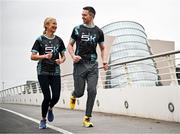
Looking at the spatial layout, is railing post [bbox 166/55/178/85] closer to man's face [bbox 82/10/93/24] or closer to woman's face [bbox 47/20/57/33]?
man's face [bbox 82/10/93/24]

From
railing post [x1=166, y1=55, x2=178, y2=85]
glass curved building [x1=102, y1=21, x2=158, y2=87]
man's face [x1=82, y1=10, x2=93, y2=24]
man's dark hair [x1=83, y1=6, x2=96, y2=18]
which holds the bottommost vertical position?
railing post [x1=166, y1=55, x2=178, y2=85]

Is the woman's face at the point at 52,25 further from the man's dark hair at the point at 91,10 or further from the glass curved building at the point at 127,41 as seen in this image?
the glass curved building at the point at 127,41

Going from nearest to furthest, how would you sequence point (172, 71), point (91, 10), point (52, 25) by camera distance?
point (52, 25), point (91, 10), point (172, 71)

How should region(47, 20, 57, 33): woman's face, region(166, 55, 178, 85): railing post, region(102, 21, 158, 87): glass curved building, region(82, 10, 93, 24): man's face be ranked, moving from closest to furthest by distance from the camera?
region(47, 20, 57, 33): woman's face, region(82, 10, 93, 24): man's face, region(166, 55, 178, 85): railing post, region(102, 21, 158, 87): glass curved building

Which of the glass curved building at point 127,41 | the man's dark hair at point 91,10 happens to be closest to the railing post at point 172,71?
the man's dark hair at point 91,10

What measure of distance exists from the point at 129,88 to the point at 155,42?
93.0 m

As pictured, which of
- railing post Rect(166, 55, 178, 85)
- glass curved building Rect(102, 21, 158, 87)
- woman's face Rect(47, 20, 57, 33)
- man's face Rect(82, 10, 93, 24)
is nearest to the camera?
woman's face Rect(47, 20, 57, 33)

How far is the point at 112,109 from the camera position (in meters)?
10.5

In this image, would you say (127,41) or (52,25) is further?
(127,41)

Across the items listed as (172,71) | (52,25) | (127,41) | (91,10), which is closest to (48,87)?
(52,25)

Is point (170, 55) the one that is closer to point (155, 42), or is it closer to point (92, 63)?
point (92, 63)

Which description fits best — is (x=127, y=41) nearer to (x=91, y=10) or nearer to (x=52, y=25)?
(x=91, y=10)

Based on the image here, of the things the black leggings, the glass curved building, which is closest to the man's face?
the black leggings

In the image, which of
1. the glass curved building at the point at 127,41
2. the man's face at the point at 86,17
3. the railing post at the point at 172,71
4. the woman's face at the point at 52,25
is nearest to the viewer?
the woman's face at the point at 52,25
